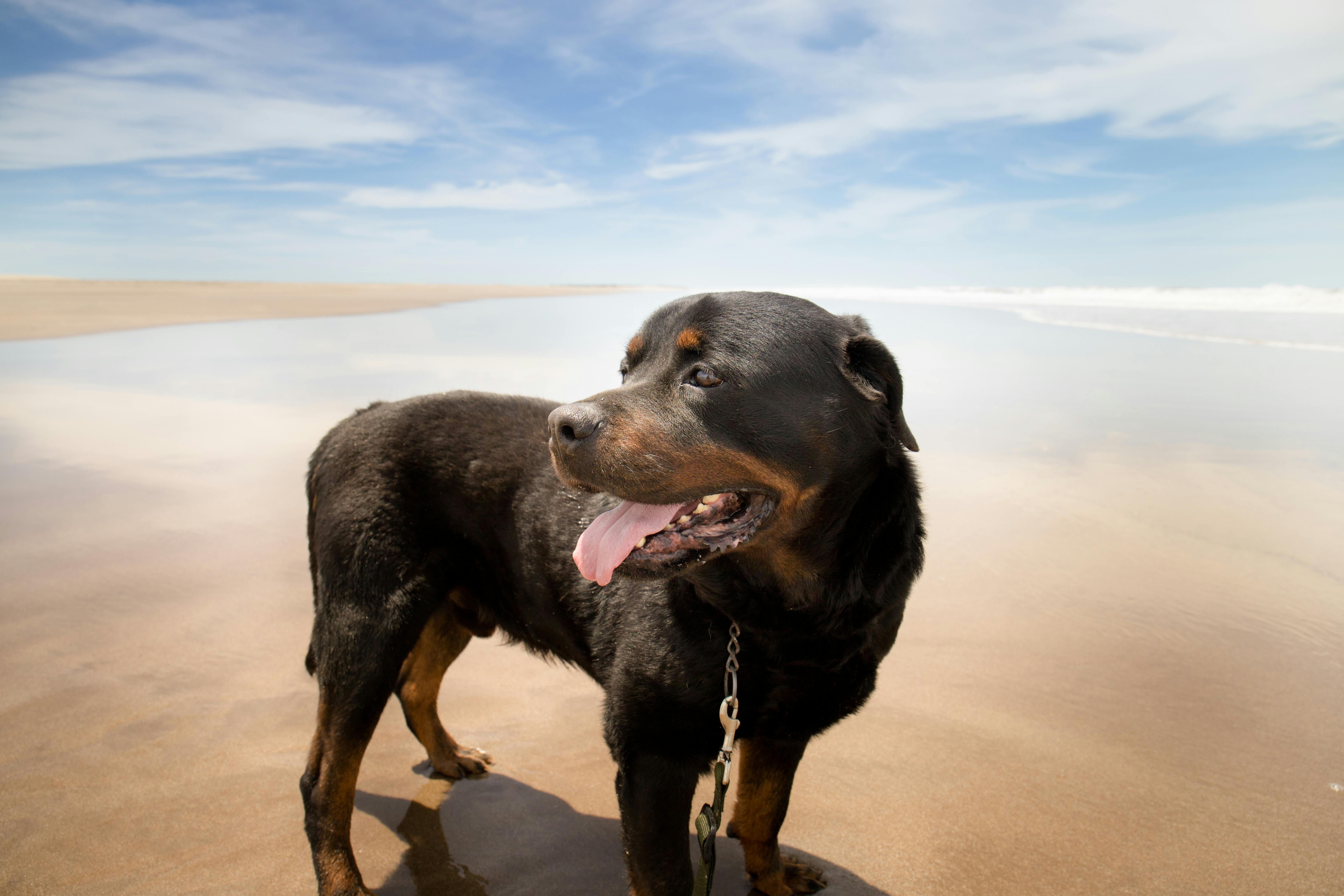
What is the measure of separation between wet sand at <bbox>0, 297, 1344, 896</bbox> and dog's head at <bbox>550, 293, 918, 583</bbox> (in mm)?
1313

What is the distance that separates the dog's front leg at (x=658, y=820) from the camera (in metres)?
1.98

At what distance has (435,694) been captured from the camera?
9.87 feet

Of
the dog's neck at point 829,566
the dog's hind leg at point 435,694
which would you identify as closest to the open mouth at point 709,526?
the dog's neck at point 829,566

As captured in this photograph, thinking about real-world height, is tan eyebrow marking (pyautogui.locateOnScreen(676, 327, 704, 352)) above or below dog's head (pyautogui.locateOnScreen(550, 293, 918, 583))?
above

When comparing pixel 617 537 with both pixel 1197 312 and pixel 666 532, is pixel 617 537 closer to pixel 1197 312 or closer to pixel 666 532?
pixel 666 532

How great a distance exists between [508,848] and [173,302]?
2922 centimetres

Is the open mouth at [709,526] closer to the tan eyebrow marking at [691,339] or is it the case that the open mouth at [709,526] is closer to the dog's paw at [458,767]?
the tan eyebrow marking at [691,339]

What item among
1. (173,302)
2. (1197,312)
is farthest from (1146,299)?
(173,302)

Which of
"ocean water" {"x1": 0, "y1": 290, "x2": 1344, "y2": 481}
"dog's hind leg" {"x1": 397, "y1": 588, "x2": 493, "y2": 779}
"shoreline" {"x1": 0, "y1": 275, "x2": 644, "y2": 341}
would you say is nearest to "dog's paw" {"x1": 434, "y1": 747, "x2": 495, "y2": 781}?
"dog's hind leg" {"x1": 397, "y1": 588, "x2": 493, "y2": 779}

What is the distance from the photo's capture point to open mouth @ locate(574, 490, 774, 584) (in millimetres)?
1840

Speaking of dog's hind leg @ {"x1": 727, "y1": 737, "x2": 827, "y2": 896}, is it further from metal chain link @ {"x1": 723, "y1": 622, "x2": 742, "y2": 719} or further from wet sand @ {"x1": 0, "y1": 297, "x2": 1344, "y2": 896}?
metal chain link @ {"x1": 723, "y1": 622, "x2": 742, "y2": 719}

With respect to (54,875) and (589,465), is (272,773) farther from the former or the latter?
(589,465)

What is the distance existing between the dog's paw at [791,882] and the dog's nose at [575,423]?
1581 millimetres

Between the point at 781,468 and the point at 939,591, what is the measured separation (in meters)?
2.77
